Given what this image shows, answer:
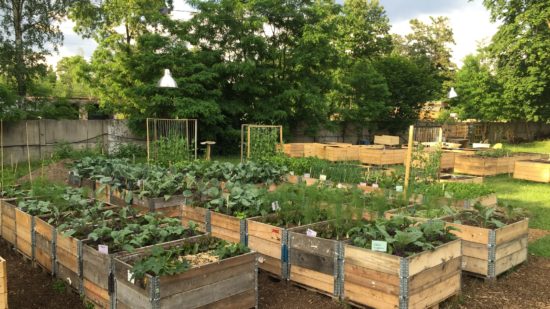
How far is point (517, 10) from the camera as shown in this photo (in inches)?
1005

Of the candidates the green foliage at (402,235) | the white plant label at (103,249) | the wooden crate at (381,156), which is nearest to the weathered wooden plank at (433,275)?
the green foliage at (402,235)

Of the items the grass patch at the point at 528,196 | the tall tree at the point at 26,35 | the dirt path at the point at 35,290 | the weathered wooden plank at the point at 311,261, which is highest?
the tall tree at the point at 26,35

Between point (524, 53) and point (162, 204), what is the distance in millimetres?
25205

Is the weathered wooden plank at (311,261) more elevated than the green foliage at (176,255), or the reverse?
the green foliage at (176,255)

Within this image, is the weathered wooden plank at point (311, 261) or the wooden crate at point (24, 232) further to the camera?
the wooden crate at point (24, 232)

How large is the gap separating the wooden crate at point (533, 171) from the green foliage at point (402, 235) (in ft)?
29.2

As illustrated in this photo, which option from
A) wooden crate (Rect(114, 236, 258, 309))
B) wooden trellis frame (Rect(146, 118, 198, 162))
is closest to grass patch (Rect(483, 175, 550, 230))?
wooden crate (Rect(114, 236, 258, 309))

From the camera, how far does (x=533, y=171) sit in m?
11.7

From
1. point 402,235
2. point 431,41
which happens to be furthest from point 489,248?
point 431,41

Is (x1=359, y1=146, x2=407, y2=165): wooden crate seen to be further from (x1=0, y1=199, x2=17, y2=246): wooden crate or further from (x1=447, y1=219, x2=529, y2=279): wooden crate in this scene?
(x1=0, y1=199, x2=17, y2=246): wooden crate

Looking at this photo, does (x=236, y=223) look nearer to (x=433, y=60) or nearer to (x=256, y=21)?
(x=256, y=21)

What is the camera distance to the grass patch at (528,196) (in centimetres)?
760

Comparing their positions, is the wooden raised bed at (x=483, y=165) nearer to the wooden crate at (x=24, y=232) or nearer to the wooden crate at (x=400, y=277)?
the wooden crate at (x=400, y=277)

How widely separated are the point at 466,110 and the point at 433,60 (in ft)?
55.1
